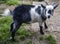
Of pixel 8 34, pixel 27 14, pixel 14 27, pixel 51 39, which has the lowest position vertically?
pixel 51 39

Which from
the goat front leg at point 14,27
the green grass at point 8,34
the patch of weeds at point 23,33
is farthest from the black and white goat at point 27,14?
the patch of weeds at point 23,33

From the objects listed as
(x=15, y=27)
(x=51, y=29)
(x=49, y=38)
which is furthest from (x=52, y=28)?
(x=15, y=27)

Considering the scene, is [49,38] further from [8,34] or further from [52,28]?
[8,34]

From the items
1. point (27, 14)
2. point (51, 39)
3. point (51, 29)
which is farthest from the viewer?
point (51, 29)

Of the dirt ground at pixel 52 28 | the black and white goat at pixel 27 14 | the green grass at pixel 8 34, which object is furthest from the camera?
the dirt ground at pixel 52 28

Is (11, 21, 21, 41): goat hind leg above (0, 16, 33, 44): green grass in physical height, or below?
above

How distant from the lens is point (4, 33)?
21.3 ft

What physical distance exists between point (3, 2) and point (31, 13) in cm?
297

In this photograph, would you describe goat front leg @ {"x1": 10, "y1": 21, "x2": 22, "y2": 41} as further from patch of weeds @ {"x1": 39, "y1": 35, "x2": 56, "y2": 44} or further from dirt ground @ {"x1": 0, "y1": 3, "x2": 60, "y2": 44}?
patch of weeds @ {"x1": 39, "y1": 35, "x2": 56, "y2": 44}

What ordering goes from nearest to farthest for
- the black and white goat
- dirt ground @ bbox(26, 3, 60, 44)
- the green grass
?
1. the black and white goat
2. the green grass
3. dirt ground @ bbox(26, 3, 60, 44)

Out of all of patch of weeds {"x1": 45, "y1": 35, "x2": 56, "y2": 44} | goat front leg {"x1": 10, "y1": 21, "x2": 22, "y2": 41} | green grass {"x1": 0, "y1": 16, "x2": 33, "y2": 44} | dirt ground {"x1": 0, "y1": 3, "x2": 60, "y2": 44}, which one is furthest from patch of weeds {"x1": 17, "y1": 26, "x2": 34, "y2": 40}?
patch of weeds {"x1": 45, "y1": 35, "x2": 56, "y2": 44}

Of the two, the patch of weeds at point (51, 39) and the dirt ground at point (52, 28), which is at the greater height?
the dirt ground at point (52, 28)

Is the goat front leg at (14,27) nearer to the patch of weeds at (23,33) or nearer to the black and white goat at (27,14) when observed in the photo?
the black and white goat at (27,14)

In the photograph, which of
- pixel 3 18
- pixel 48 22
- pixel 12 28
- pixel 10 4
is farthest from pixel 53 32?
pixel 10 4
